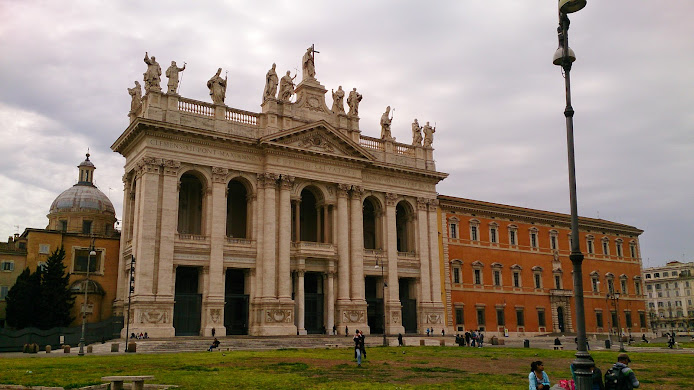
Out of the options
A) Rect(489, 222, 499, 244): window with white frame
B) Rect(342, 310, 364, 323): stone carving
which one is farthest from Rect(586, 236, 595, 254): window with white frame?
Rect(342, 310, 364, 323): stone carving

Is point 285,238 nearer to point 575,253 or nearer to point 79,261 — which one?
point 79,261

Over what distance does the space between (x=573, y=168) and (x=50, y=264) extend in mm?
40084

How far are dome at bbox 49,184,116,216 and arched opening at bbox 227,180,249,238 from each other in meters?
19.1

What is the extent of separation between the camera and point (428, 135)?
58938mm

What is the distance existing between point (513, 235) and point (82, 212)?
1703 inches

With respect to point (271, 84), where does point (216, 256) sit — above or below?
below

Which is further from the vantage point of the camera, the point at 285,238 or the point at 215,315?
the point at 285,238

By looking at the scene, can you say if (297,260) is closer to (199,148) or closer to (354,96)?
(199,148)

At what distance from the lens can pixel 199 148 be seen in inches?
1763

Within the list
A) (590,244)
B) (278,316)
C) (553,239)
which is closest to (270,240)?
(278,316)

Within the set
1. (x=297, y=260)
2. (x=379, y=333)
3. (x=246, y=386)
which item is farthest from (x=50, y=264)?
(x=246, y=386)

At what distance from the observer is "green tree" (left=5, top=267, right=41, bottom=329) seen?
138 feet

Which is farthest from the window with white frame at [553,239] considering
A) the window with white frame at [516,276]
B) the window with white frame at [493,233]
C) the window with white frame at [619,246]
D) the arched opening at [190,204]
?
the arched opening at [190,204]

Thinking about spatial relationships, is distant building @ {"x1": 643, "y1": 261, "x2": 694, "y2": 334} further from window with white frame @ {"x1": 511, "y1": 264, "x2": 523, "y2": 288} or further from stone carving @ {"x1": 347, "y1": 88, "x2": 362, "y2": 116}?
stone carving @ {"x1": 347, "y1": 88, "x2": 362, "y2": 116}
